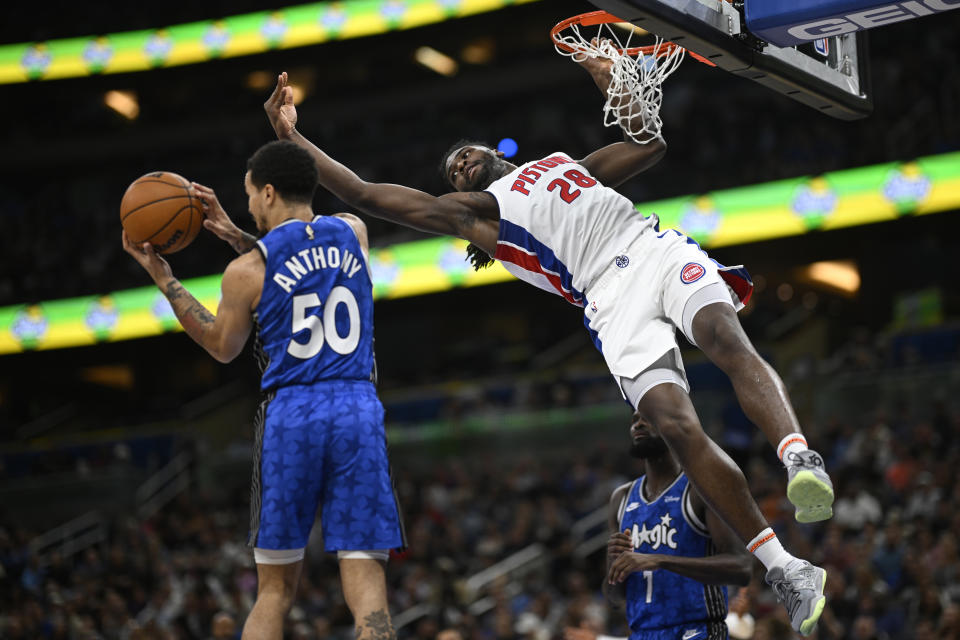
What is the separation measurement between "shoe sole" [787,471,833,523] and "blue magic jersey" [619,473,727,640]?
1.70m

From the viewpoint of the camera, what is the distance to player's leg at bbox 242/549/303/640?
4156 mm

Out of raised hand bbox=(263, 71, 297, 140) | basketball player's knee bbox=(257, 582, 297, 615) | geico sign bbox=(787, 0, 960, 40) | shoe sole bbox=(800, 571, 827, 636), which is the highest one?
raised hand bbox=(263, 71, 297, 140)

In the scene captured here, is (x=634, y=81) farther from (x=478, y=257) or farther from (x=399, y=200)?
(x=399, y=200)

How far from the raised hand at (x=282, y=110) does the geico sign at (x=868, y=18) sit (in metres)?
2.31

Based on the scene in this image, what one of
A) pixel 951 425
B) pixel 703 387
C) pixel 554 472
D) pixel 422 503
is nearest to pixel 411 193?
pixel 951 425

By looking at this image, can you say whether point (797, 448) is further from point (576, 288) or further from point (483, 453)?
point (483, 453)

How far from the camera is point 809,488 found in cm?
393

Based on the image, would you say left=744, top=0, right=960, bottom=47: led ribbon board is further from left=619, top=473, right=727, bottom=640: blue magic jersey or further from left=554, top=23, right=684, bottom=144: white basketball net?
left=619, top=473, right=727, bottom=640: blue magic jersey

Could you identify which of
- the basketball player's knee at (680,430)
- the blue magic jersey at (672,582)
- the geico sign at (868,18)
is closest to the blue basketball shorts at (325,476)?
the basketball player's knee at (680,430)

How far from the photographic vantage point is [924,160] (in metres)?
18.6

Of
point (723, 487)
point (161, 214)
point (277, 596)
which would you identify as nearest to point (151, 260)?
point (161, 214)

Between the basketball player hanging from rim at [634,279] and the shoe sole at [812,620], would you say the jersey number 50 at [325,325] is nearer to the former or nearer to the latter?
the basketball player hanging from rim at [634,279]

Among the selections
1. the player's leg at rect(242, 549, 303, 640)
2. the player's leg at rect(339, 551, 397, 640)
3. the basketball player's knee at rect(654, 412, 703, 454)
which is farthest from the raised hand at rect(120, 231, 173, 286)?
the basketball player's knee at rect(654, 412, 703, 454)

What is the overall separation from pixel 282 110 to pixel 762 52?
7.32ft
